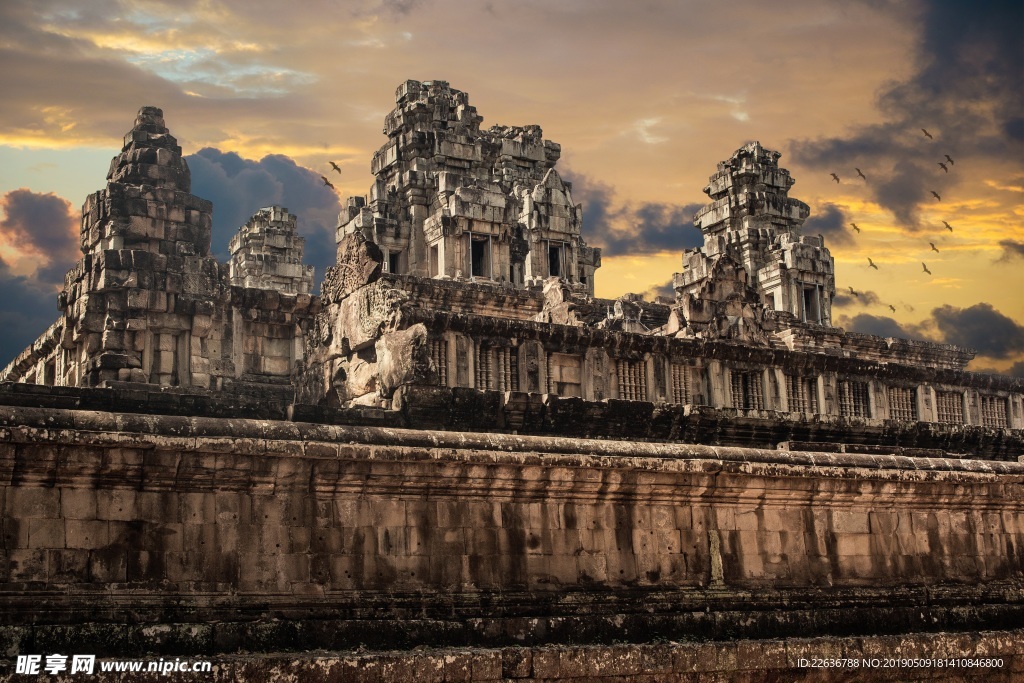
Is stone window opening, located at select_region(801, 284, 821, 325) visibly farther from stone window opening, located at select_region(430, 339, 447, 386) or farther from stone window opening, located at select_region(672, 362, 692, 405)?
stone window opening, located at select_region(430, 339, 447, 386)

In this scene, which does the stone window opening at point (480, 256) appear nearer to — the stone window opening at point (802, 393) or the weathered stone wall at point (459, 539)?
the stone window opening at point (802, 393)

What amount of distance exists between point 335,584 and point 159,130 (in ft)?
74.8

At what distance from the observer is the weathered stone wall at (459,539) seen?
40.3 ft

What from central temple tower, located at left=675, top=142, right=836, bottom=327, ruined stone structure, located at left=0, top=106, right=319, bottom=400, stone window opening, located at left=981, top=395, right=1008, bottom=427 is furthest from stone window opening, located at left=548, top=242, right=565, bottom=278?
stone window opening, located at left=981, top=395, right=1008, bottom=427

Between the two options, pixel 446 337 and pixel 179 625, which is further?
pixel 446 337

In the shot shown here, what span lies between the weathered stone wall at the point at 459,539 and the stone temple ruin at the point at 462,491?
0.08ft

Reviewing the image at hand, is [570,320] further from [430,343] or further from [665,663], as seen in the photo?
[665,663]

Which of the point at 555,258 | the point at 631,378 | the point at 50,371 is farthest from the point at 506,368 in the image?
the point at 555,258

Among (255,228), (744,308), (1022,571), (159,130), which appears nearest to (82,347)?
(159,130)

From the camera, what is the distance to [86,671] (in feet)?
37.2

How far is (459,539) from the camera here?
566 inches

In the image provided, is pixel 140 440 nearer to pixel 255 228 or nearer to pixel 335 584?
pixel 335 584

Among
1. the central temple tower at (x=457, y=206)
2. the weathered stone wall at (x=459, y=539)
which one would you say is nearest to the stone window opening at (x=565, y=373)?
the weathered stone wall at (x=459, y=539)

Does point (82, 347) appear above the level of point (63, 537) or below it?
above
